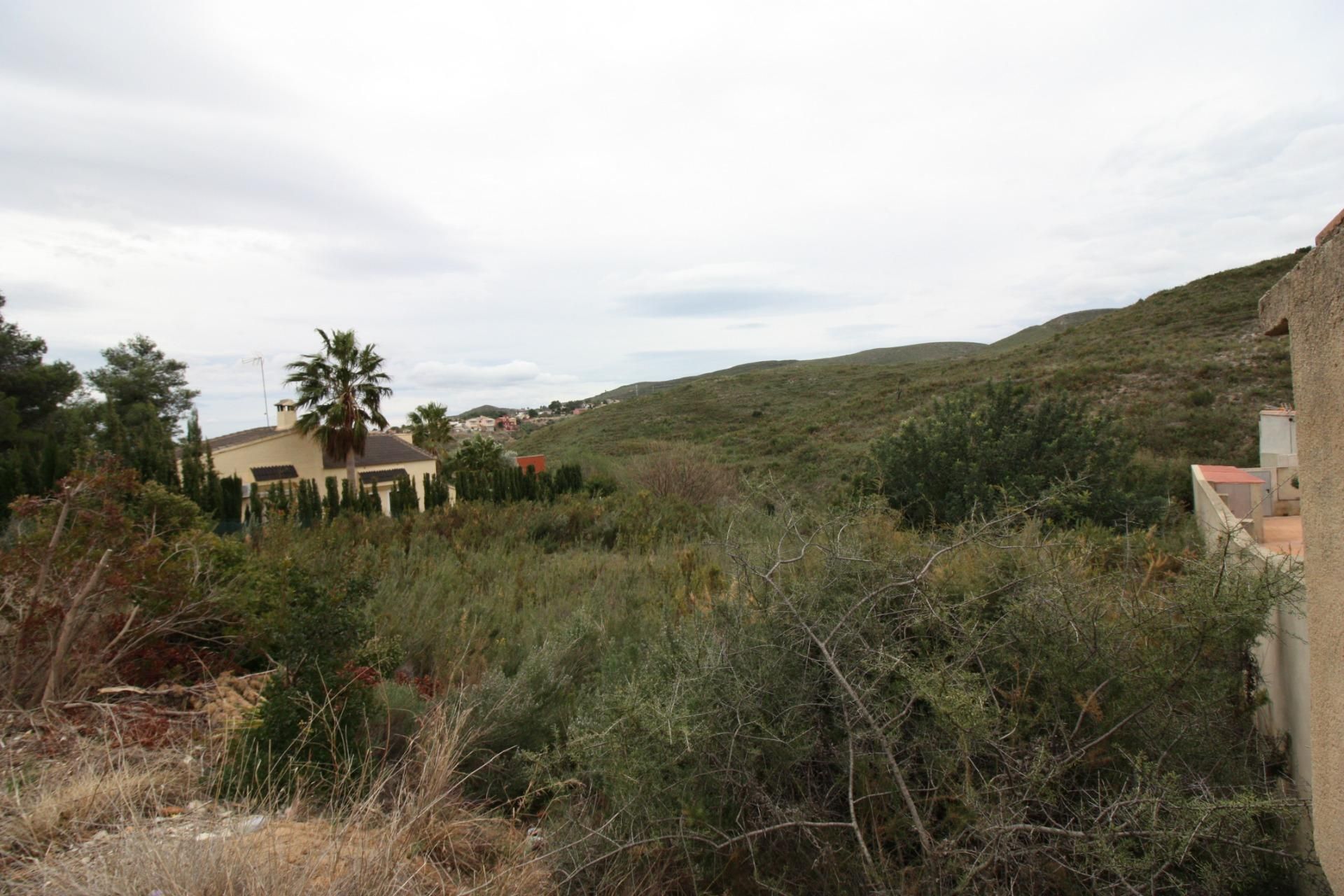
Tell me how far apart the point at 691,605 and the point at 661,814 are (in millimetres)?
3029

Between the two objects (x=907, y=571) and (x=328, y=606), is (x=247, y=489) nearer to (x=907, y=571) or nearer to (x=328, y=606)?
(x=328, y=606)

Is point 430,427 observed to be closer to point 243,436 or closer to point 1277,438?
point 243,436

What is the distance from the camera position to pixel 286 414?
3006 centimetres

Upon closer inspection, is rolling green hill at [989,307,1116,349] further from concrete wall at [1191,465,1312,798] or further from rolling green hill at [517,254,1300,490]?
concrete wall at [1191,465,1312,798]

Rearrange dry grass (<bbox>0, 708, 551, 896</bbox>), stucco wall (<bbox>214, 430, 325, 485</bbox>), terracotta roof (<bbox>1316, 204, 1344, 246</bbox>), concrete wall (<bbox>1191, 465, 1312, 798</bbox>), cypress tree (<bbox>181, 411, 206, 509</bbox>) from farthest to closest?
stucco wall (<bbox>214, 430, 325, 485</bbox>), cypress tree (<bbox>181, 411, 206, 509</bbox>), concrete wall (<bbox>1191, 465, 1312, 798</bbox>), dry grass (<bbox>0, 708, 551, 896</bbox>), terracotta roof (<bbox>1316, 204, 1344, 246</bbox>)

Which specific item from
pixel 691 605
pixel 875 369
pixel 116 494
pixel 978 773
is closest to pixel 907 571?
pixel 978 773

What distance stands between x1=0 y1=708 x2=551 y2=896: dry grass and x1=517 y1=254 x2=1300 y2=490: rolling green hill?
8.20 meters

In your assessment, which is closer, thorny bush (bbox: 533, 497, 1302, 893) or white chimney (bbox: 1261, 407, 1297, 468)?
thorny bush (bbox: 533, 497, 1302, 893)

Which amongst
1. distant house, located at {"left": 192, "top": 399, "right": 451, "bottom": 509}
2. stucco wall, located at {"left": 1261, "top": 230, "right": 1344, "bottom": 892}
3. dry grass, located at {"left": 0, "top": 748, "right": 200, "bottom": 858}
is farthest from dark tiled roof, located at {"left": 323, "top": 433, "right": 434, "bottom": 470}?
stucco wall, located at {"left": 1261, "top": 230, "right": 1344, "bottom": 892}

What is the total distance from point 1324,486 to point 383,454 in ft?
109

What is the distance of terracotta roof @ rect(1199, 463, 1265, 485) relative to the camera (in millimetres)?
6746

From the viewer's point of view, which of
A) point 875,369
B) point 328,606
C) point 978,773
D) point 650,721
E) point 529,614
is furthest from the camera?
point 875,369

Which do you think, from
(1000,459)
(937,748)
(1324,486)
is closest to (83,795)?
(937,748)

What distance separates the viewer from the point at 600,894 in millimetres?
2553
